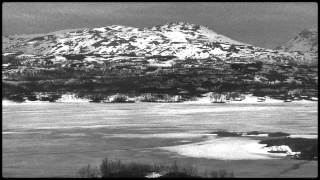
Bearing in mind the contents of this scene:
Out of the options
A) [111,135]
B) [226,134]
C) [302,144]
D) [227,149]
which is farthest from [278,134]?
[111,135]

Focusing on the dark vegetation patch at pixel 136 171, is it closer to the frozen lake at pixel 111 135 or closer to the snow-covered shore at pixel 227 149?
the frozen lake at pixel 111 135

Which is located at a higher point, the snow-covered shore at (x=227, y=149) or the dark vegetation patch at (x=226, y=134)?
the dark vegetation patch at (x=226, y=134)

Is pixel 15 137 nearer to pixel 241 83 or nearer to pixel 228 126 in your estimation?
pixel 228 126

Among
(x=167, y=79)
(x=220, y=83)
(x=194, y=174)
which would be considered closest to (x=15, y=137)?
(x=194, y=174)

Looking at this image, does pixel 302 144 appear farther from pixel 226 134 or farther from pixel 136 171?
pixel 136 171

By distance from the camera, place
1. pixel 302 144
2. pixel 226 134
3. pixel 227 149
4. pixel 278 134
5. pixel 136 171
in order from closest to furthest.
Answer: pixel 136 171
pixel 227 149
pixel 302 144
pixel 278 134
pixel 226 134

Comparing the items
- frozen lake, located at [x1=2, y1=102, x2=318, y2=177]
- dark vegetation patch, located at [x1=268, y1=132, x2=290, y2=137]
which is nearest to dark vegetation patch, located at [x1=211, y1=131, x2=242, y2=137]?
frozen lake, located at [x1=2, y1=102, x2=318, y2=177]

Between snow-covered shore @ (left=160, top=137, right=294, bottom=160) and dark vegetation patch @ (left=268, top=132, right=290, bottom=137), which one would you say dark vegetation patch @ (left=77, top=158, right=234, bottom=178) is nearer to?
snow-covered shore @ (left=160, top=137, right=294, bottom=160)

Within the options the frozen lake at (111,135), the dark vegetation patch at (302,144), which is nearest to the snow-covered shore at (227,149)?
the dark vegetation patch at (302,144)

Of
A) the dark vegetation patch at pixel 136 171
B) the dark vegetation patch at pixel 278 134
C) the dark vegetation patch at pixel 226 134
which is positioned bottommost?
the dark vegetation patch at pixel 136 171

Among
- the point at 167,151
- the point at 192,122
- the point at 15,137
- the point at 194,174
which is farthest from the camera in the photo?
the point at 192,122

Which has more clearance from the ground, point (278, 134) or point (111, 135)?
point (278, 134)
